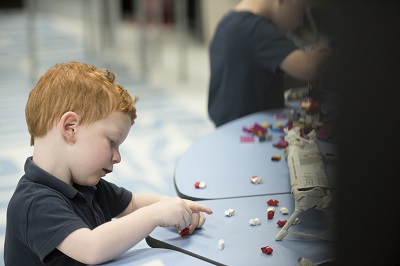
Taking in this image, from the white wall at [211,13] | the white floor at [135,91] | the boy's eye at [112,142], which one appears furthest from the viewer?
the white wall at [211,13]

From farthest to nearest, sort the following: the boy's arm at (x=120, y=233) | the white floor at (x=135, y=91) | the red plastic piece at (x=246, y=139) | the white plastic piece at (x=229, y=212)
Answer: the white floor at (x=135, y=91) → the red plastic piece at (x=246, y=139) → the white plastic piece at (x=229, y=212) → the boy's arm at (x=120, y=233)

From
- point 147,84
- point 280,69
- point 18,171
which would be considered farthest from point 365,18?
point 147,84

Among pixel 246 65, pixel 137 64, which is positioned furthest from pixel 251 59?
pixel 137 64

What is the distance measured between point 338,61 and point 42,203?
626 mm

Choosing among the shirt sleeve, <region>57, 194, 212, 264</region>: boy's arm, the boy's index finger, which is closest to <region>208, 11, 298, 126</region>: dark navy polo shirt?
the boy's index finger

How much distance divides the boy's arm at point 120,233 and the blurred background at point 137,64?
199mm

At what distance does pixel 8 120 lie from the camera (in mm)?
3426

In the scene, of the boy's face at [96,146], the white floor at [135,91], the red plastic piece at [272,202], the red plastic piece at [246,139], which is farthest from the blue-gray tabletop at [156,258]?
the white floor at [135,91]

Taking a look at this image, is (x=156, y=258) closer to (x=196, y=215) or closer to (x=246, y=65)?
(x=196, y=215)

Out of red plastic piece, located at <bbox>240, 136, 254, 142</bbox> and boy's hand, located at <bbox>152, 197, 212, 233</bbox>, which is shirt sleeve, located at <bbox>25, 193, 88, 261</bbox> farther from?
red plastic piece, located at <bbox>240, 136, 254, 142</bbox>

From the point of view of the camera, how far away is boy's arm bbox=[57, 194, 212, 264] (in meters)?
0.95

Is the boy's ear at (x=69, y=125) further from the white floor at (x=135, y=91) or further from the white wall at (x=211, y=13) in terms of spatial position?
the white wall at (x=211, y=13)

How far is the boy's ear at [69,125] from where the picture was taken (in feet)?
3.32

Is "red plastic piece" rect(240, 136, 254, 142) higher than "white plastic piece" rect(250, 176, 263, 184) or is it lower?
lower
